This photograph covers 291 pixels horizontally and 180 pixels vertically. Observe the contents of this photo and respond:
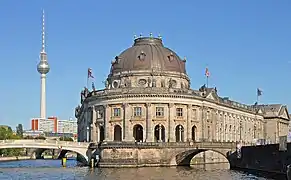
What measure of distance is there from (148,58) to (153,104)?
1434cm

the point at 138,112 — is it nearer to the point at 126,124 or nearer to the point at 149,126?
the point at 126,124

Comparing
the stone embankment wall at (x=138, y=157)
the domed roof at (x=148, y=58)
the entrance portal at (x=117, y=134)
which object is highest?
the domed roof at (x=148, y=58)

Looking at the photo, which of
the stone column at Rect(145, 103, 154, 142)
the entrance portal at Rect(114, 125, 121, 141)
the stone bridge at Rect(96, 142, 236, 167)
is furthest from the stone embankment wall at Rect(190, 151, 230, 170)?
the entrance portal at Rect(114, 125, 121, 141)

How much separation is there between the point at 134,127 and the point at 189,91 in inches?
464

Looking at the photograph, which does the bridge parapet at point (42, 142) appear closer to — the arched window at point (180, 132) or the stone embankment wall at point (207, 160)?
the arched window at point (180, 132)

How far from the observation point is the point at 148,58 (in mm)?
105438

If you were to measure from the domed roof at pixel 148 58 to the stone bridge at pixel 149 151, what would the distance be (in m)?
22.2

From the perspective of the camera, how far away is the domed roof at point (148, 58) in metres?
105

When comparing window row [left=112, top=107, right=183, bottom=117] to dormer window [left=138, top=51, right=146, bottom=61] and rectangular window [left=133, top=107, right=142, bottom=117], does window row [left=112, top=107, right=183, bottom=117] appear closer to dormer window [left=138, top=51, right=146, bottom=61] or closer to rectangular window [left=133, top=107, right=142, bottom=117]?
rectangular window [left=133, top=107, right=142, bottom=117]

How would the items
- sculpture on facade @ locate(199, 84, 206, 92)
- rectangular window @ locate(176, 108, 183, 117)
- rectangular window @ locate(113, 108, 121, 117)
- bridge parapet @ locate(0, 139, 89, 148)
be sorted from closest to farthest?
1. bridge parapet @ locate(0, 139, 89, 148)
2. rectangular window @ locate(113, 108, 121, 117)
3. rectangular window @ locate(176, 108, 183, 117)
4. sculpture on facade @ locate(199, 84, 206, 92)

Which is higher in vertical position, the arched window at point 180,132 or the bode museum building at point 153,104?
the bode museum building at point 153,104

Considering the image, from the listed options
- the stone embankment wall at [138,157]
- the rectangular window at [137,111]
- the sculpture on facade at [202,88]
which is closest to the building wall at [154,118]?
the rectangular window at [137,111]

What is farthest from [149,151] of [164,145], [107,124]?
[107,124]

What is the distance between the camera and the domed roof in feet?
345
